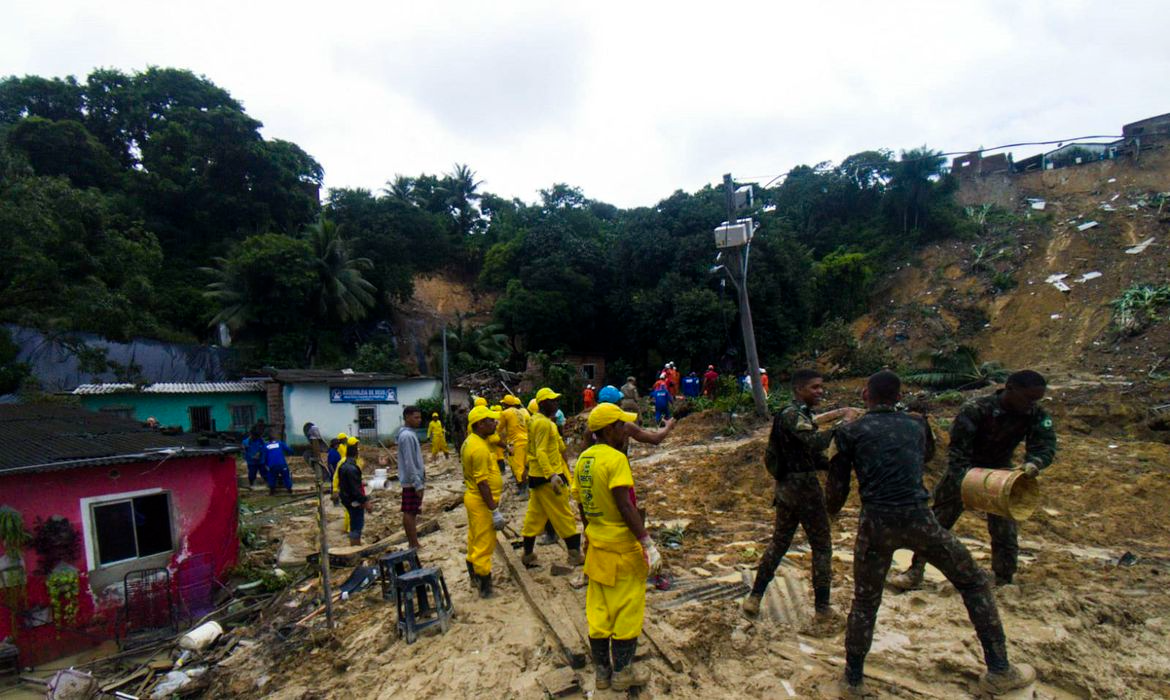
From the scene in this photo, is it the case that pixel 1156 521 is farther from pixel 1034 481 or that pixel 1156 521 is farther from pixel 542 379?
pixel 542 379

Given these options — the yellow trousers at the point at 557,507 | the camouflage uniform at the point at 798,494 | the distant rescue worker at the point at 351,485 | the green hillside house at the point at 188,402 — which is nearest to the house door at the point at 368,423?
the green hillside house at the point at 188,402

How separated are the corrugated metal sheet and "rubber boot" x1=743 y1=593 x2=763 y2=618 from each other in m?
22.7

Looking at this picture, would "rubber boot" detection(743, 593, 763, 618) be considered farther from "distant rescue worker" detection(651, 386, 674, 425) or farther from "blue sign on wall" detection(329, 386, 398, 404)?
"blue sign on wall" detection(329, 386, 398, 404)

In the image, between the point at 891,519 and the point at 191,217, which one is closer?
the point at 891,519

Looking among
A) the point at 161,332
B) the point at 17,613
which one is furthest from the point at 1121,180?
the point at 161,332

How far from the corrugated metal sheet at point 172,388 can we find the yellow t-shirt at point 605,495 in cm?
2247

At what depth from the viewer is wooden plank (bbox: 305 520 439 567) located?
822 cm

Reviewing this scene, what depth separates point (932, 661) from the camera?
148 inches

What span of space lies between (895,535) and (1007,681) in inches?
42.0

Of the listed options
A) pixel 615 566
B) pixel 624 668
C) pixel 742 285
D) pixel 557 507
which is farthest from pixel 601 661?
pixel 742 285

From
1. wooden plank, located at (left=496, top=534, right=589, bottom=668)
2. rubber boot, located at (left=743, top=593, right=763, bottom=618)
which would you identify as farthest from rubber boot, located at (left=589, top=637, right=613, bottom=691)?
rubber boot, located at (left=743, top=593, right=763, bottom=618)

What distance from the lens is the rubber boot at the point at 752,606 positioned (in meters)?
4.44

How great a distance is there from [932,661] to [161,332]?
29.0m

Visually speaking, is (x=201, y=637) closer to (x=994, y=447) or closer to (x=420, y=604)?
(x=420, y=604)
